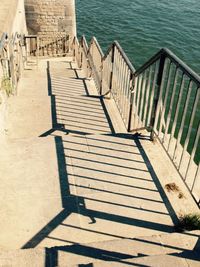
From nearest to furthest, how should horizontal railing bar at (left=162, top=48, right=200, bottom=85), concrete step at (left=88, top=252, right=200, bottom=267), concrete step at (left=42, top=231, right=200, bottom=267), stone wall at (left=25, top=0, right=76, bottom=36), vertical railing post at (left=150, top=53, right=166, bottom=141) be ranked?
concrete step at (left=88, top=252, right=200, bottom=267), concrete step at (left=42, top=231, right=200, bottom=267), horizontal railing bar at (left=162, top=48, right=200, bottom=85), vertical railing post at (left=150, top=53, right=166, bottom=141), stone wall at (left=25, top=0, right=76, bottom=36)

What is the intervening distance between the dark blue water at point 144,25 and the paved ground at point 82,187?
46.5ft

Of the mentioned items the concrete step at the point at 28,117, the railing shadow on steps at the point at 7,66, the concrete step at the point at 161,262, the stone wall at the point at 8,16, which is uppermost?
the stone wall at the point at 8,16

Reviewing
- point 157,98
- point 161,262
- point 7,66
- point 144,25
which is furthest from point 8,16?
point 144,25

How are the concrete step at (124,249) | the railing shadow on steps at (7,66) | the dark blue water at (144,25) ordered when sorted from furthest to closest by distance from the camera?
1. the dark blue water at (144,25)
2. the railing shadow on steps at (7,66)
3. the concrete step at (124,249)

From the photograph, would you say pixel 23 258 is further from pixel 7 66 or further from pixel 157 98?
pixel 7 66

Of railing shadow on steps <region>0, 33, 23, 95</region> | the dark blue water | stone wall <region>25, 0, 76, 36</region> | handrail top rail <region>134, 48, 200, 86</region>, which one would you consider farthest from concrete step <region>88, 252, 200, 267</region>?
the dark blue water

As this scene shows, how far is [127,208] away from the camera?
399cm

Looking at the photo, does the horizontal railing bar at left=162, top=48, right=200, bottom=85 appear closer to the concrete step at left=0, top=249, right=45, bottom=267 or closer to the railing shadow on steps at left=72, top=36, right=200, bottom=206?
the railing shadow on steps at left=72, top=36, right=200, bottom=206

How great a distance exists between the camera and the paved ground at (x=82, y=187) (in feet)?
12.1

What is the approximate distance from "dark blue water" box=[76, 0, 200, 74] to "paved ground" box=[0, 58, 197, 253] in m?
14.2

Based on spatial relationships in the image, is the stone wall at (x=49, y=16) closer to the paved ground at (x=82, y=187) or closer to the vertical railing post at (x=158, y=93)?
the paved ground at (x=82, y=187)

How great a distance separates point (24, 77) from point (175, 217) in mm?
7237

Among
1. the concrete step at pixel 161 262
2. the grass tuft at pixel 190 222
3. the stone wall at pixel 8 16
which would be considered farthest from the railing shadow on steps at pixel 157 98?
the stone wall at pixel 8 16

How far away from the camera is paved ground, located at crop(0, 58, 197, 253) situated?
12.1 feet
